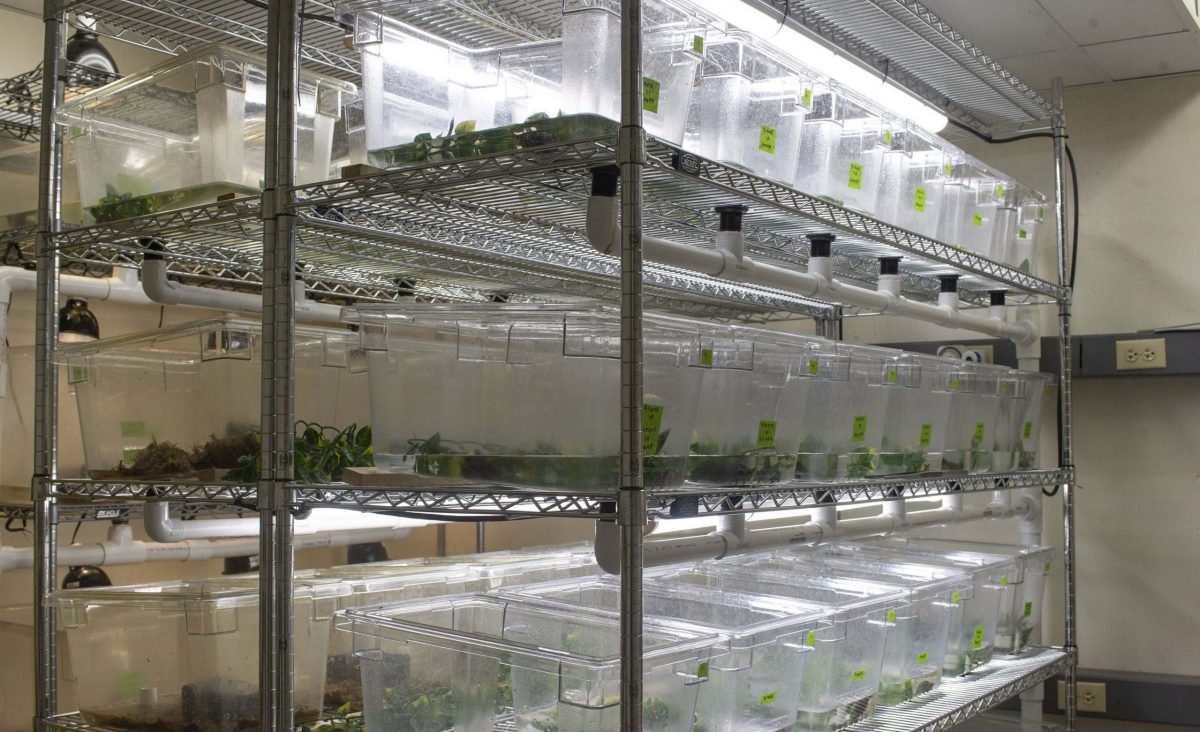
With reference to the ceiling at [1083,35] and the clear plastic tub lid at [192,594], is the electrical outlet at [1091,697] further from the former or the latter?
the clear plastic tub lid at [192,594]

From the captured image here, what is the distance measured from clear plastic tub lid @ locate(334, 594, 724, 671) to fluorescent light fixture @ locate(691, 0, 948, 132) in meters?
1.07

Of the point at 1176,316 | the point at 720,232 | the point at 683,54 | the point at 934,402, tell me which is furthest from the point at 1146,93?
the point at 683,54

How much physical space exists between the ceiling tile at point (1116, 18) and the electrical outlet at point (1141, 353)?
0.91m

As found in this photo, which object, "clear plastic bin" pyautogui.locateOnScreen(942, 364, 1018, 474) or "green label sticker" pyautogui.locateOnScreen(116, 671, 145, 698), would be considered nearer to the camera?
"green label sticker" pyautogui.locateOnScreen(116, 671, 145, 698)

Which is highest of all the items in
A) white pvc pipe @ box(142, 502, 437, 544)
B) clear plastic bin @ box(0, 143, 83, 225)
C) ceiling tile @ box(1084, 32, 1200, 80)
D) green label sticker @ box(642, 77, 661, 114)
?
ceiling tile @ box(1084, 32, 1200, 80)

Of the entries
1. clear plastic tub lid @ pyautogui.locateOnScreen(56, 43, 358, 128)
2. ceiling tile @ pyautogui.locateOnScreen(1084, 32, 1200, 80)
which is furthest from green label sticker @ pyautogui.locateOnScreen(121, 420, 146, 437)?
ceiling tile @ pyautogui.locateOnScreen(1084, 32, 1200, 80)

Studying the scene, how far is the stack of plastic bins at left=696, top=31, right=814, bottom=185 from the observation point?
200 cm

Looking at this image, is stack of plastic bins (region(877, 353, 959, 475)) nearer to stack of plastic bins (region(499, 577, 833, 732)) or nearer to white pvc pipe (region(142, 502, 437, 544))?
stack of plastic bins (region(499, 577, 833, 732))

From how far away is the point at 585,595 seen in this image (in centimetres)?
231

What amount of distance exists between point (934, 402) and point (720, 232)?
2.67ft

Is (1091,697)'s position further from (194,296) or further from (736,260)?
(194,296)

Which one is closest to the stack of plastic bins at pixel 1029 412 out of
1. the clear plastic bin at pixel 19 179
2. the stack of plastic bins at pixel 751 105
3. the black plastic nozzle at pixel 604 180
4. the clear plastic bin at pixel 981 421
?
the clear plastic bin at pixel 981 421

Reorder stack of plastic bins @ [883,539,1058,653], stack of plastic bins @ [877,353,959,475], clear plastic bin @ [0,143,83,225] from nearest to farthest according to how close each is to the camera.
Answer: stack of plastic bins @ [877,353,959,475], clear plastic bin @ [0,143,83,225], stack of plastic bins @ [883,539,1058,653]

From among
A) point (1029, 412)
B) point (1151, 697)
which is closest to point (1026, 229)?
point (1029, 412)
